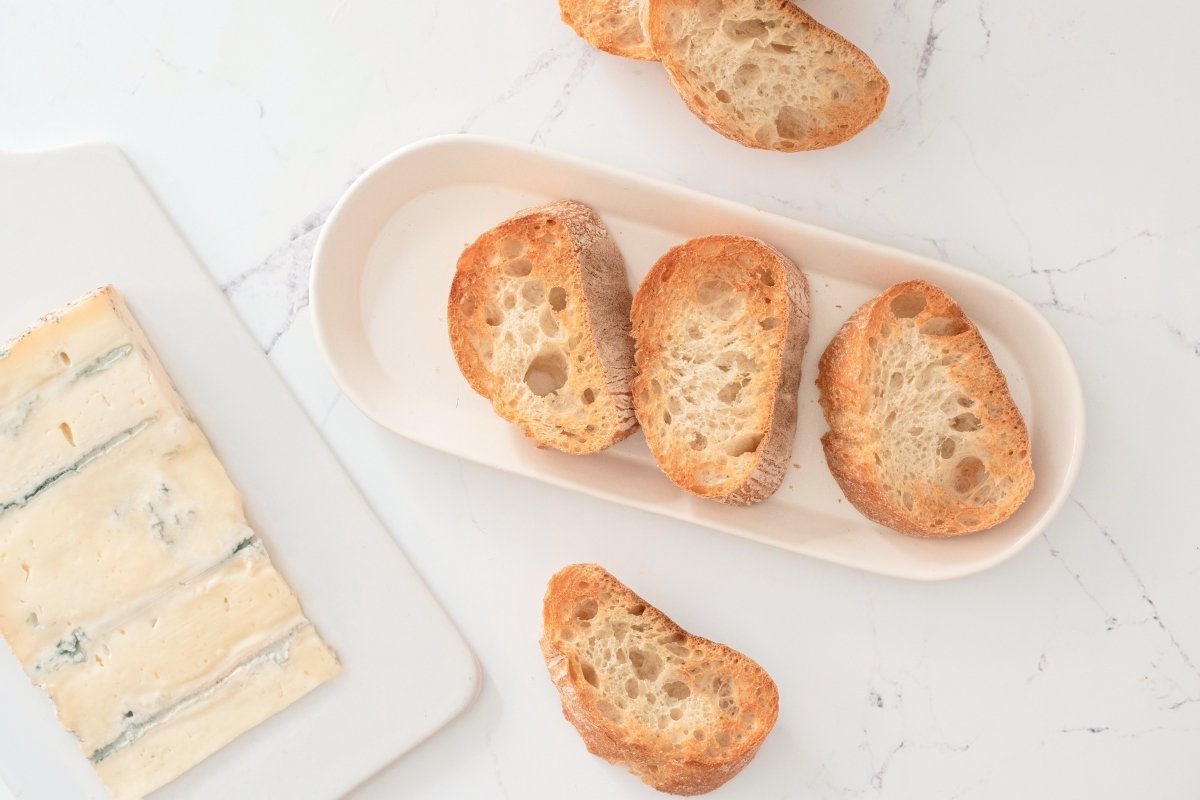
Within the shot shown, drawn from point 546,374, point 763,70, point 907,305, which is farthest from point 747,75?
point 546,374

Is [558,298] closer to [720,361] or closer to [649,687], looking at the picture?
[720,361]

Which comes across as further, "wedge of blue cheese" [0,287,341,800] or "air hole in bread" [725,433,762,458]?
"wedge of blue cheese" [0,287,341,800]

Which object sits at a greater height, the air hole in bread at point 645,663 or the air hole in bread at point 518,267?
the air hole in bread at point 518,267

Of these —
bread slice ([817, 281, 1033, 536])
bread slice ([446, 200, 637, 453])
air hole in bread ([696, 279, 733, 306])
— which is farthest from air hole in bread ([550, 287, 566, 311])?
bread slice ([817, 281, 1033, 536])

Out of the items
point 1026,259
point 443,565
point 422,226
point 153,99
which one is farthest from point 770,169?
point 153,99

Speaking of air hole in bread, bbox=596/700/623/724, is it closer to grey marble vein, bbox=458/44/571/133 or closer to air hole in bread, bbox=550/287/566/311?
air hole in bread, bbox=550/287/566/311

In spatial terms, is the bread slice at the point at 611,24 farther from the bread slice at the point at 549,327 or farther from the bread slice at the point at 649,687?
the bread slice at the point at 649,687

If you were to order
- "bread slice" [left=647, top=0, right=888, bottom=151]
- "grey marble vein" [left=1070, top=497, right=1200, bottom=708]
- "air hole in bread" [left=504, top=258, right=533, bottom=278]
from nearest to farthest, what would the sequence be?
"bread slice" [left=647, top=0, right=888, bottom=151]
"air hole in bread" [left=504, top=258, right=533, bottom=278]
"grey marble vein" [left=1070, top=497, right=1200, bottom=708]

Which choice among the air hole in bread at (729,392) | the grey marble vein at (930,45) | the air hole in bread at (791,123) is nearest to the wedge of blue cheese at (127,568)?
the air hole in bread at (729,392)
